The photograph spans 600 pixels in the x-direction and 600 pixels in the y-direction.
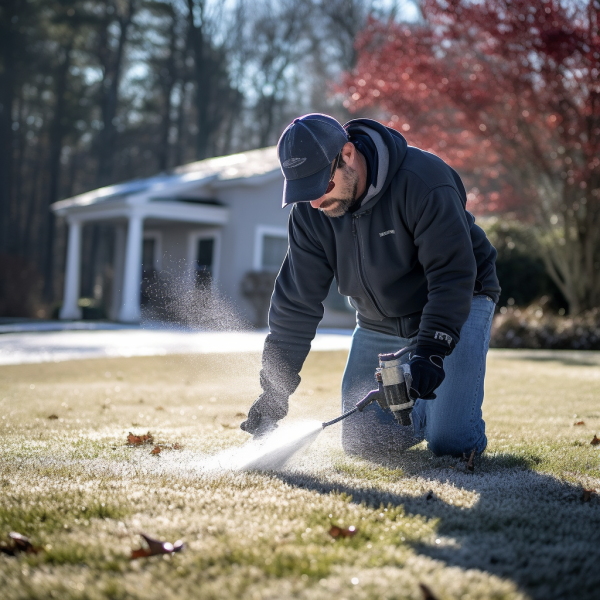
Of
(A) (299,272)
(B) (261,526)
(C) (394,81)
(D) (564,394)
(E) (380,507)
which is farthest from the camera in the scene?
(C) (394,81)

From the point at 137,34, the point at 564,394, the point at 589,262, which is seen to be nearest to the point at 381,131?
the point at 564,394

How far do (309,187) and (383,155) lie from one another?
1.43ft

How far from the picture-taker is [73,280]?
18.4 m

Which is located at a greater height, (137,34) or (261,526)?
(137,34)

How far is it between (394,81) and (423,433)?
876 cm

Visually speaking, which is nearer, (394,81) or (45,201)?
(394,81)

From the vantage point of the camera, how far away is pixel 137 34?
27859 millimetres

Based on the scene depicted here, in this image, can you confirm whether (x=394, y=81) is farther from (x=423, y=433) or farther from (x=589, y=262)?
(x=423, y=433)

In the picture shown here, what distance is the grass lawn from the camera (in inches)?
75.2

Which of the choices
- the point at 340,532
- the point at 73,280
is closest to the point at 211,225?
the point at 73,280

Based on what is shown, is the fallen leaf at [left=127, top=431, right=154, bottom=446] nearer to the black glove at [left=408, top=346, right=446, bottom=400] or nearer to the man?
the man

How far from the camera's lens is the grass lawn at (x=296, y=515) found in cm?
191

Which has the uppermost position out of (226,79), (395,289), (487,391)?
(226,79)

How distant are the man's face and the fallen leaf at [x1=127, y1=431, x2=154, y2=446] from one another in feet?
5.50
